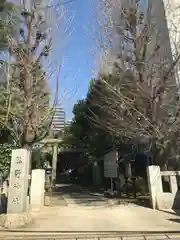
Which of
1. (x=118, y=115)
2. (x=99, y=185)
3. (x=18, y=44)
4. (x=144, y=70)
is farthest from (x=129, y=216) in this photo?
(x=99, y=185)

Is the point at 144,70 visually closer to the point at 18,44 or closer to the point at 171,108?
the point at 171,108

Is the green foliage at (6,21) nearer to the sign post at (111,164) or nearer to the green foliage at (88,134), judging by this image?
the green foliage at (88,134)

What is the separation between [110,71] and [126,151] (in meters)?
5.77

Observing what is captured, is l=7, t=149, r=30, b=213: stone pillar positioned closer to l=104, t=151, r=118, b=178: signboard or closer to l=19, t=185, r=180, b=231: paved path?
l=19, t=185, r=180, b=231: paved path

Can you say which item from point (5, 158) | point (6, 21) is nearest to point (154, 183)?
point (5, 158)

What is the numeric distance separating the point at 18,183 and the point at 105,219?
292cm

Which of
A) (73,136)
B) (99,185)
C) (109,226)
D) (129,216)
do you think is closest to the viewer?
(109,226)

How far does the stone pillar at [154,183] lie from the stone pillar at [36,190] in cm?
399

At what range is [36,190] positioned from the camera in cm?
960

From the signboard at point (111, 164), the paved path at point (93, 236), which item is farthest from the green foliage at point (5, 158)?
the paved path at point (93, 236)

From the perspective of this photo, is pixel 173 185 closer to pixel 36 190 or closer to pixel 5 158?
pixel 36 190

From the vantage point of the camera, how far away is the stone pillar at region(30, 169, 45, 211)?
9.45 meters

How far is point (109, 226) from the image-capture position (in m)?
6.80

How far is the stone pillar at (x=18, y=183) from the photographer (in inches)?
314
